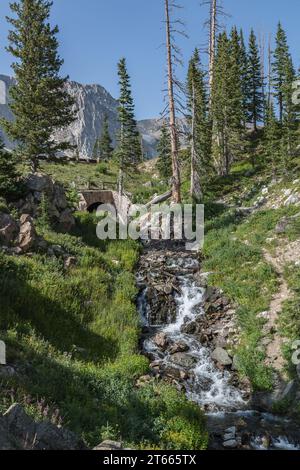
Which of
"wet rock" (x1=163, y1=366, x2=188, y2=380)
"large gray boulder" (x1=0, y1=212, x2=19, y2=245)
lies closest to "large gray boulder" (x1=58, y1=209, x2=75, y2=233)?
"large gray boulder" (x1=0, y1=212, x2=19, y2=245)

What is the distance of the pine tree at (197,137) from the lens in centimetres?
3125

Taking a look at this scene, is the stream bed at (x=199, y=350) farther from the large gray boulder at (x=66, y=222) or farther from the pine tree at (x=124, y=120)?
the pine tree at (x=124, y=120)

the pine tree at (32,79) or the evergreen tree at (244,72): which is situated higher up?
the evergreen tree at (244,72)

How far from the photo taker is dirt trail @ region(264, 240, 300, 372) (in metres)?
12.4

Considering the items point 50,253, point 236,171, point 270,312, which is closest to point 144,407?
point 270,312

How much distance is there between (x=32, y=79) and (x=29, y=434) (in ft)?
86.4

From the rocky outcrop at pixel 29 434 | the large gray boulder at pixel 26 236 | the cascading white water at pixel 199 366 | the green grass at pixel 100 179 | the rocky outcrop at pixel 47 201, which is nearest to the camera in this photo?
the rocky outcrop at pixel 29 434

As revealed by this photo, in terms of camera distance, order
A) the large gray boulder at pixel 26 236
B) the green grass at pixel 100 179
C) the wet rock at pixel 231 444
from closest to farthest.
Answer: the wet rock at pixel 231 444, the large gray boulder at pixel 26 236, the green grass at pixel 100 179

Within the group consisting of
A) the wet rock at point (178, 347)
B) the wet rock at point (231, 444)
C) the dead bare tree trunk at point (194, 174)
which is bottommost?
the wet rock at point (231, 444)

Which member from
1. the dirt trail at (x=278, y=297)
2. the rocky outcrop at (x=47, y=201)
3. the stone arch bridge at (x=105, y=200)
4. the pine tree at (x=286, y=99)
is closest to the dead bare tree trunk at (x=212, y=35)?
the pine tree at (x=286, y=99)

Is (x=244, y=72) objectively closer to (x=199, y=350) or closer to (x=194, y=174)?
(x=194, y=174)

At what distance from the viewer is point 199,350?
1378 cm

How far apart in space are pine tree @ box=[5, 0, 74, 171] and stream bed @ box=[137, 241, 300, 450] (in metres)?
12.4

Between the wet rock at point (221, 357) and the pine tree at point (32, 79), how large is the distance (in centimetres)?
1945
